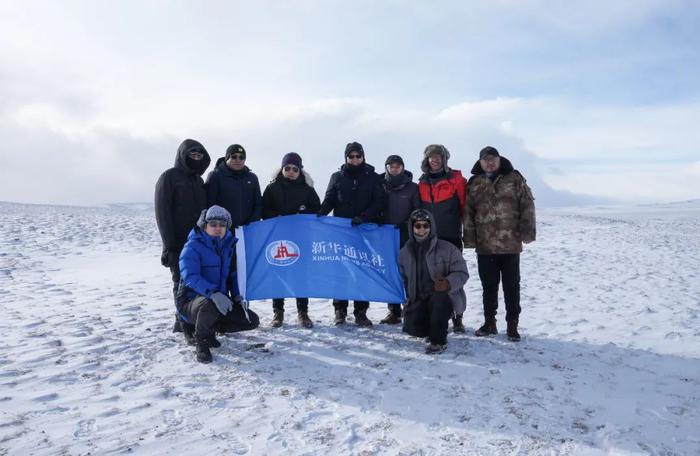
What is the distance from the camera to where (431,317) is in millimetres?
6031

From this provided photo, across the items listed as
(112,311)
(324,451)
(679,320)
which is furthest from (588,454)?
(112,311)

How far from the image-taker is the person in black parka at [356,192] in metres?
6.92

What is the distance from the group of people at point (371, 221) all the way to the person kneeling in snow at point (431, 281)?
0.01m

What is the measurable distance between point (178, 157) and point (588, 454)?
547 cm

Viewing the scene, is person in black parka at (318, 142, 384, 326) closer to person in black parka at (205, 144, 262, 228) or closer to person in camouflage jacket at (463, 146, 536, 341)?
person in black parka at (205, 144, 262, 228)

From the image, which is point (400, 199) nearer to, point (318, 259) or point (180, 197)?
point (318, 259)

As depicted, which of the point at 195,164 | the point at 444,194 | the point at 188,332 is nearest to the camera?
the point at 188,332

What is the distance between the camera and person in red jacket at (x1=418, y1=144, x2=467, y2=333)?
666 cm

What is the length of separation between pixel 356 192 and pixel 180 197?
2.42 metres

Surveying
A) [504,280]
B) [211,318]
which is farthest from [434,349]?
[211,318]

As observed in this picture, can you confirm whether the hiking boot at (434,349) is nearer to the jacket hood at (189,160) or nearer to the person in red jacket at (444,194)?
the person in red jacket at (444,194)

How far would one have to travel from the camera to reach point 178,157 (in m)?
6.27

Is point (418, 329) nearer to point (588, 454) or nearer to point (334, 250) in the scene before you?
point (334, 250)

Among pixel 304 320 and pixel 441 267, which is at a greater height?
pixel 441 267
